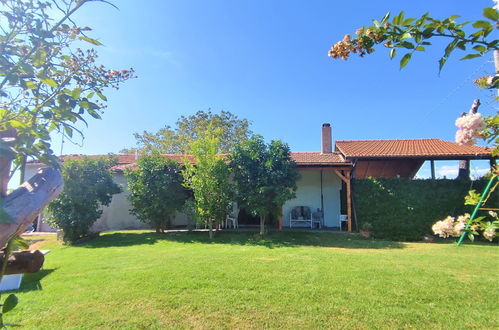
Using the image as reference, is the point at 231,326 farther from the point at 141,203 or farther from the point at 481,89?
the point at 141,203

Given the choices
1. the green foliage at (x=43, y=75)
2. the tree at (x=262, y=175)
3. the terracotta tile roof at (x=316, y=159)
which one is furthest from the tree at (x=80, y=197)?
the green foliage at (x=43, y=75)

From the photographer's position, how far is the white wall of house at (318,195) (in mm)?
15242

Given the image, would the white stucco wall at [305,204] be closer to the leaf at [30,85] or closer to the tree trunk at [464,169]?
the tree trunk at [464,169]

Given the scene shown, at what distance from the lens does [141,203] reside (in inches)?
489

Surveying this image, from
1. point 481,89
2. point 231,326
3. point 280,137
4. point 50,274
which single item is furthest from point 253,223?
point 481,89

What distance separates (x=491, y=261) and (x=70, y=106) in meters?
10.6

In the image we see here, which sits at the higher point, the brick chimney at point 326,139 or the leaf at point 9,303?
the brick chimney at point 326,139

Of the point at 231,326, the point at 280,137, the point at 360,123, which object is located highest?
the point at 360,123

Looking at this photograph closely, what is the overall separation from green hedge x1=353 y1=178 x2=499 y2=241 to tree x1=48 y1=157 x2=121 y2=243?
1259 centimetres

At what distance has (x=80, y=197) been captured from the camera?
11414mm

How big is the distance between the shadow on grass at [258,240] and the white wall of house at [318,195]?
2950 millimetres

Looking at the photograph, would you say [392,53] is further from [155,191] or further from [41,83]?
[155,191]

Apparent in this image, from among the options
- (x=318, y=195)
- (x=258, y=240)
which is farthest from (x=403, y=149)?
(x=258, y=240)

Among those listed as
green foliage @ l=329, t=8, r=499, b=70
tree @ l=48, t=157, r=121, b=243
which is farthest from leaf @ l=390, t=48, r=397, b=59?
tree @ l=48, t=157, r=121, b=243
